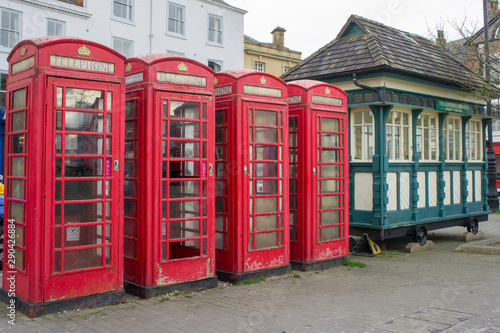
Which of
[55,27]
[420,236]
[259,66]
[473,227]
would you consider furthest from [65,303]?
[259,66]

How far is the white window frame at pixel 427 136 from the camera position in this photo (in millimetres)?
11688

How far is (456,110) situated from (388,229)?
13.2ft

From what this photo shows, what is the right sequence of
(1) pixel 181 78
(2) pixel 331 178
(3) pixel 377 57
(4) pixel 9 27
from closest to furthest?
(1) pixel 181 78 → (2) pixel 331 178 → (3) pixel 377 57 → (4) pixel 9 27

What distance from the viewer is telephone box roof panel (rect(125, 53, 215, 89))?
Result: 6559 millimetres

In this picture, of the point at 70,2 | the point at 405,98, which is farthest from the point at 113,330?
the point at 70,2

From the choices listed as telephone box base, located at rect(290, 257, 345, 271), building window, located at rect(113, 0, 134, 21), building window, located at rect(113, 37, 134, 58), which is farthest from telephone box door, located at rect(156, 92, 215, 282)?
building window, located at rect(113, 0, 134, 21)

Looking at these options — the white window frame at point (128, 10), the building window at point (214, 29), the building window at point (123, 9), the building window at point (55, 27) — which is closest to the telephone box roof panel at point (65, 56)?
the building window at point (55, 27)

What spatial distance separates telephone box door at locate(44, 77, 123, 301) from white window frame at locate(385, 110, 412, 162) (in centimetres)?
665

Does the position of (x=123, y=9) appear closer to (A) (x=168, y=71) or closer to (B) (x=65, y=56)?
(A) (x=168, y=71)

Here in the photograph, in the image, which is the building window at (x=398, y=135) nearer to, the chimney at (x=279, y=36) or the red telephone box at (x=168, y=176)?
the red telephone box at (x=168, y=176)

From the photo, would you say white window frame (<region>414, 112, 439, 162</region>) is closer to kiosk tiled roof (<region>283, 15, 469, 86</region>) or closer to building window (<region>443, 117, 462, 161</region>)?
building window (<region>443, 117, 462, 161</region>)

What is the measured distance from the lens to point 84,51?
19.3ft

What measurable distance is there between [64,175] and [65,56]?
53.8 inches

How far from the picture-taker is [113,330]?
517cm
